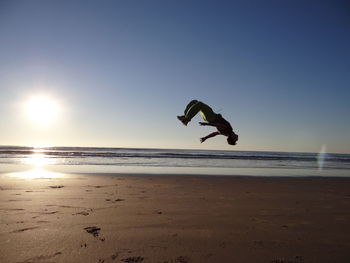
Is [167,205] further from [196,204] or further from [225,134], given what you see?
[225,134]

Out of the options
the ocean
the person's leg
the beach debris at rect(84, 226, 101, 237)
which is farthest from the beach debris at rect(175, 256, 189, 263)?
the ocean

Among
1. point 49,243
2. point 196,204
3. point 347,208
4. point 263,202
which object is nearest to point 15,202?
point 49,243

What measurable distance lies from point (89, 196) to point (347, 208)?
7078mm

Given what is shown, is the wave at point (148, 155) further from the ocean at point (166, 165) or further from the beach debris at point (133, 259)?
the beach debris at point (133, 259)

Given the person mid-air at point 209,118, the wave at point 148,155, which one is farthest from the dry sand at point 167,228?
the wave at point 148,155

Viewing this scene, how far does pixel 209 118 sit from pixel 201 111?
16 cm

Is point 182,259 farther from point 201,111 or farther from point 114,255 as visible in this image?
point 201,111

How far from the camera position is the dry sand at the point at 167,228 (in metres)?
4.75

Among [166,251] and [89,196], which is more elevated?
[89,196]

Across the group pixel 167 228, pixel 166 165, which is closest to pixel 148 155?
pixel 166 165

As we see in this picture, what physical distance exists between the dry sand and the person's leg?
2008 mm

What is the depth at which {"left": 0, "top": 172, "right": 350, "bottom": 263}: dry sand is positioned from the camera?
4.75 metres

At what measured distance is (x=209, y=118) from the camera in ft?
16.3

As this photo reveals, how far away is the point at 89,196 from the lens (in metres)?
9.37
